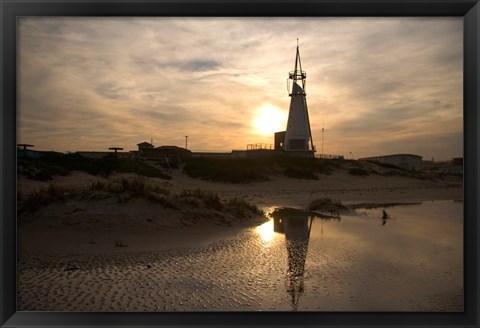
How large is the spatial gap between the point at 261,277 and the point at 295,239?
2718 millimetres

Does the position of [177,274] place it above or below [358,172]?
below

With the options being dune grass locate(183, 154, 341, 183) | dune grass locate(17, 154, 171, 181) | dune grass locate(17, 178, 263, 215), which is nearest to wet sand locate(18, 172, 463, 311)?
dune grass locate(17, 178, 263, 215)

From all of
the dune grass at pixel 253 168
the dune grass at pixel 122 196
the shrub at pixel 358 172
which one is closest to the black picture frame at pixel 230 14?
the dune grass at pixel 122 196

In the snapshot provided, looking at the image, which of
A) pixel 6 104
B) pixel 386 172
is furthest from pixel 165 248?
pixel 386 172

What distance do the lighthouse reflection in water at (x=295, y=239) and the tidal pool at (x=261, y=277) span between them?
0.9 inches

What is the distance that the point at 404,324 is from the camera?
116 inches

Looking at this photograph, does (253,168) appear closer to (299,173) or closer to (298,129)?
(299,173)

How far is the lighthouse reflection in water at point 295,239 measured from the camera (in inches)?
173

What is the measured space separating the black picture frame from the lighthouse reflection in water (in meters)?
1.20

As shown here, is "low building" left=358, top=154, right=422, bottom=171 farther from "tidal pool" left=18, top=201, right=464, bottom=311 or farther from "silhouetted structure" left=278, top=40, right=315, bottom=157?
"tidal pool" left=18, top=201, right=464, bottom=311

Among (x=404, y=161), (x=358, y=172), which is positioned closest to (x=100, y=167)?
(x=358, y=172)

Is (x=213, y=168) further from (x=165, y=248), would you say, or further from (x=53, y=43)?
(x=53, y=43)

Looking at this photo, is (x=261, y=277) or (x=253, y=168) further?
(x=253, y=168)

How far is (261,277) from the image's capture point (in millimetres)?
4730
